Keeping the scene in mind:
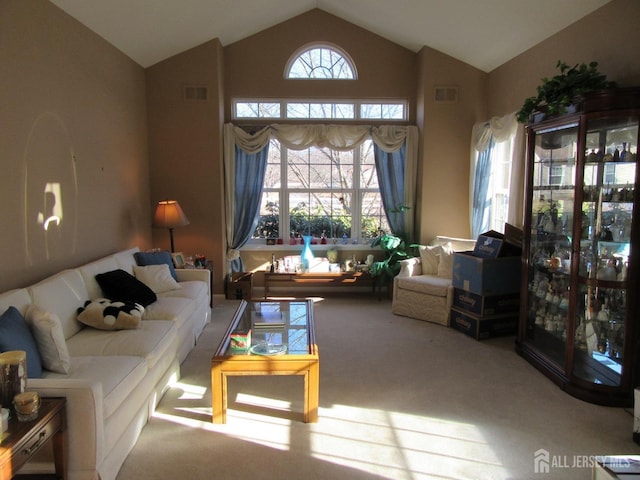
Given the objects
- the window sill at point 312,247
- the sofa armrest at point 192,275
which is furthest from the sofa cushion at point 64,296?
the window sill at point 312,247

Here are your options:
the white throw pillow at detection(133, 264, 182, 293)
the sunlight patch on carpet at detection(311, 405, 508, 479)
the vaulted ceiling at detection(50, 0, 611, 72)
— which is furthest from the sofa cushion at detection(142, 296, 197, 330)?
the vaulted ceiling at detection(50, 0, 611, 72)

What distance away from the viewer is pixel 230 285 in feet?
19.2

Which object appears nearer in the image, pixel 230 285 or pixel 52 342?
pixel 52 342

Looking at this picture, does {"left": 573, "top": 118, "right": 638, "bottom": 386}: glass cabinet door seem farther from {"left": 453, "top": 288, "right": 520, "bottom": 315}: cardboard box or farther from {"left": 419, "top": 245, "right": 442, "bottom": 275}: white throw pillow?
{"left": 419, "top": 245, "right": 442, "bottom": 275}: white throw pillow

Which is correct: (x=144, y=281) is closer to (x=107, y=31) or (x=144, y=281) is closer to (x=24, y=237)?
(x=24, y=237)

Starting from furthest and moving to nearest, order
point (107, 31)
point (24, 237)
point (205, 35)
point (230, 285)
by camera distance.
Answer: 1. point (230, 285)
2. point (205, 35)
3. point (107, 31)
4. point (24, 237)

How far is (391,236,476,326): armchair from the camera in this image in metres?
4.92

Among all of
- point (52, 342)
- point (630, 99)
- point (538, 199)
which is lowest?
point (52, 342)

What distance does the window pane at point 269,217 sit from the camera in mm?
6289

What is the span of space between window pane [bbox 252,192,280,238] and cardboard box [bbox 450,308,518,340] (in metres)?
2.75

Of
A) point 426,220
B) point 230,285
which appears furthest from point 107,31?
point 426,220

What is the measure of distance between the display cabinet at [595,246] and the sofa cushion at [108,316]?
124 inches

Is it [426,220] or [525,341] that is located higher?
[426,220]

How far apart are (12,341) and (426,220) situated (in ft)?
15.3
